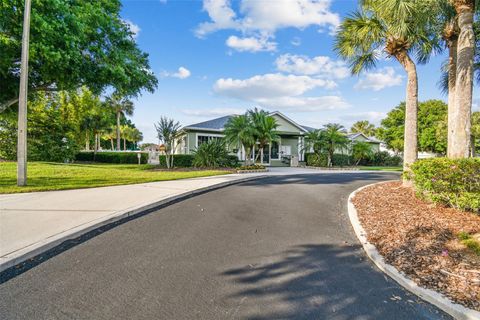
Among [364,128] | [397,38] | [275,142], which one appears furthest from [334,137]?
[364,128]

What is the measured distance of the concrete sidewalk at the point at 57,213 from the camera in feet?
11.8

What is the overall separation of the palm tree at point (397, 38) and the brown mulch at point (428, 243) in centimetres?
305

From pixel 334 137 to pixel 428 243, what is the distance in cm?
1916

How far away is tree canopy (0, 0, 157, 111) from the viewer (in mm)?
8781

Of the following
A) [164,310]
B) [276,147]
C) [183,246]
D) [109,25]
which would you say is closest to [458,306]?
[164,310]

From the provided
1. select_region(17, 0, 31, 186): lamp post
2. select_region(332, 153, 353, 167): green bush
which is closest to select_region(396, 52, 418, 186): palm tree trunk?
select_region(17, 0, 31, 186): lamp post

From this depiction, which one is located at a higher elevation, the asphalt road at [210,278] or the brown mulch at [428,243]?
the brown mulch at [428,243]

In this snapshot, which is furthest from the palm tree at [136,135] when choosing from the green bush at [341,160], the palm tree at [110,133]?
the green bush at [341,160]

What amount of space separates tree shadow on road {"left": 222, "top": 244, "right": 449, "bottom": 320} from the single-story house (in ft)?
60.1

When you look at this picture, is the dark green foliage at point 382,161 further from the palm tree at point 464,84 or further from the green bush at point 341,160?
the palm tree at point 464,84

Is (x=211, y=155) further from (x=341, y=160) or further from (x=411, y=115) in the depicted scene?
(x=341, y=160)

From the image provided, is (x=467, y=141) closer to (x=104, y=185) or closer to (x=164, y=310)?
(x=164, y=310)

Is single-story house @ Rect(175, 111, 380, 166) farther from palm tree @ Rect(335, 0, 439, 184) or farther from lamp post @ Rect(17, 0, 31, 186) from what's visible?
lamp post @ Rect(17, 0, 31, 186)

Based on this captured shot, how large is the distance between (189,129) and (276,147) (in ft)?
29.2
